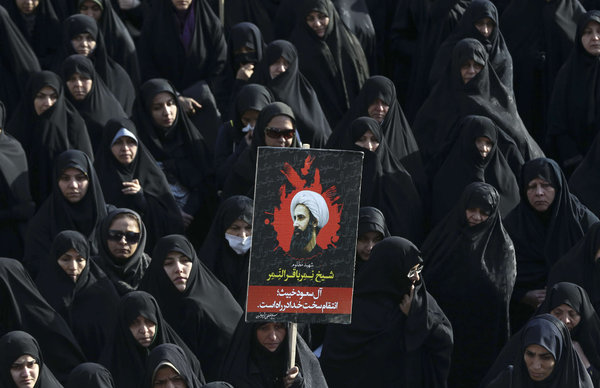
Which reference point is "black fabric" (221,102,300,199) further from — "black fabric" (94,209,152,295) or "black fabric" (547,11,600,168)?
"black fabric" (547,11,600,168)

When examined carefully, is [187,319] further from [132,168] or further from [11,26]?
[11,26]

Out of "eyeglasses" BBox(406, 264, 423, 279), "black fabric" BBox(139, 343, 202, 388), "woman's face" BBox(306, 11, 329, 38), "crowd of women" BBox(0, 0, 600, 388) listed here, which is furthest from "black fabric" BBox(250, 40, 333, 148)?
"black fabric" BBox(139, 343, 202, 388)

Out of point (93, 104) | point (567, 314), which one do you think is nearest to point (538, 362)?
point (567, 314)

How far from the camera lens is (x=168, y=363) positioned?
7992 mm

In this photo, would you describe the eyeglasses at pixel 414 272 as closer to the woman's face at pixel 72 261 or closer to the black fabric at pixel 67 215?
the woman's face at pixel 72 261

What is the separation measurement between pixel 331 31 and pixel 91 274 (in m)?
2.99

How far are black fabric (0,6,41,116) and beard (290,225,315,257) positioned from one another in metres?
4.49

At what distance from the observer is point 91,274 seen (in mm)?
9359

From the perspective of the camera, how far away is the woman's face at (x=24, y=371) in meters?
8.26

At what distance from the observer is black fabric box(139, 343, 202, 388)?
801 cm

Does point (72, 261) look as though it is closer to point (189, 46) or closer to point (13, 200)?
point (13, 200)

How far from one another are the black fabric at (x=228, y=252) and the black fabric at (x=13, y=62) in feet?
7.71

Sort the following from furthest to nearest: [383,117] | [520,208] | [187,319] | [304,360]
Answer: [383,117], [520,208], [187,319], [304,360]

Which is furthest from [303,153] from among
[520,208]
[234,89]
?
[234,89]
